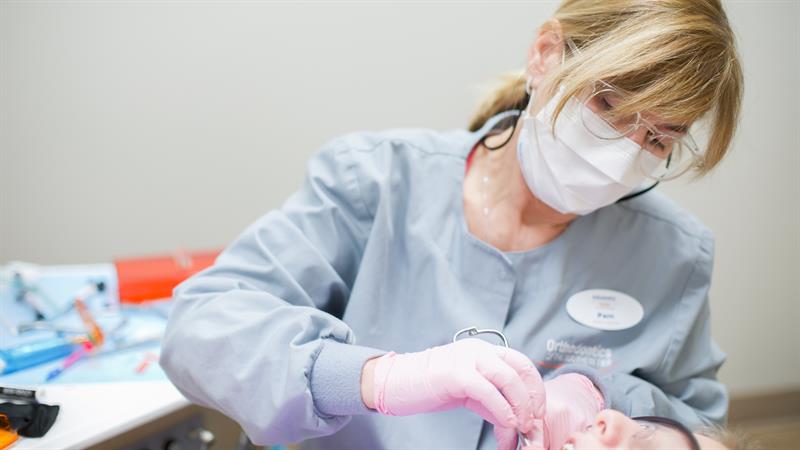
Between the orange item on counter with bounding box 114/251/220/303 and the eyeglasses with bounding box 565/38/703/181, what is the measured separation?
1109mm

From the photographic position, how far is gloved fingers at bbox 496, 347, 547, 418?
0.86 m

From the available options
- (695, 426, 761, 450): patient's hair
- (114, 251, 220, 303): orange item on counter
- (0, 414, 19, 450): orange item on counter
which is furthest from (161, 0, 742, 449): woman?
(114, 251, 220, 303): orange item on counter

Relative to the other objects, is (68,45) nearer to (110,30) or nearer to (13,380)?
(110,30)

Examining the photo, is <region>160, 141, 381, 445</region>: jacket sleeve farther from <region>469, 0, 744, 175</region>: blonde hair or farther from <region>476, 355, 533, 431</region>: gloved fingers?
<region>469, 0, 744, 175</region>: blonde hair

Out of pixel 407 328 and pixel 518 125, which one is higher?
pixel 518 125

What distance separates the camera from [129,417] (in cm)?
109

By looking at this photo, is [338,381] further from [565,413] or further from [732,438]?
[732,438]

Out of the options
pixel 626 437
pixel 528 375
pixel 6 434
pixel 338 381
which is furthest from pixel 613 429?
pixel 6 434

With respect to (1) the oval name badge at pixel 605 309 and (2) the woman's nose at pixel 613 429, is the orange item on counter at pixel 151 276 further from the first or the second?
(2) the woman's nose at pixel 613 429

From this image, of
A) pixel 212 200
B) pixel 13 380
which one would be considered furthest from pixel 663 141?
pixel 212 200

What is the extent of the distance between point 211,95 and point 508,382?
1.52m

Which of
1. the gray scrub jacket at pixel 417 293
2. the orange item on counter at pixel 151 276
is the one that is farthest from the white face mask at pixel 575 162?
the orange item on counter at pixel 151 276

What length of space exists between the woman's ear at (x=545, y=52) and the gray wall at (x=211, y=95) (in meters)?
0.95

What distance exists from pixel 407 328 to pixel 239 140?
3.84 ft
